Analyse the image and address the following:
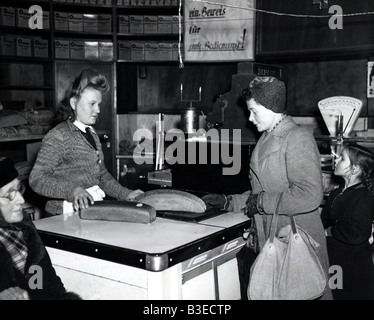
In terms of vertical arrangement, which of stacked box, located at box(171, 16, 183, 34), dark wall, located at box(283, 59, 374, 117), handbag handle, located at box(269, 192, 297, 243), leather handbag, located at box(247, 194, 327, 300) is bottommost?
leather handbag, located at box(247, 194, 327, 300)

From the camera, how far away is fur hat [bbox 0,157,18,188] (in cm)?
167

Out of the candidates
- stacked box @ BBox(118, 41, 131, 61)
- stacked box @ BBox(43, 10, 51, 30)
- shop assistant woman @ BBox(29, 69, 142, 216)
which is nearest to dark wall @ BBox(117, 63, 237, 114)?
stacked box @ BBox(118, 41, 131, 61)

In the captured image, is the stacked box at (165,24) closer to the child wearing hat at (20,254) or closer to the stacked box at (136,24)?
the stacked box at (136,24)

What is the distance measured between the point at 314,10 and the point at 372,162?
76.5 inches

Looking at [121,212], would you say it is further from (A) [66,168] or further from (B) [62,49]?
(B) [62,49]

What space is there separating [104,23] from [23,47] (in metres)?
0.90

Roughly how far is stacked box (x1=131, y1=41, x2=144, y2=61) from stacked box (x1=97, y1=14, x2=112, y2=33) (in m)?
0.31

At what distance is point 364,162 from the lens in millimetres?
2582

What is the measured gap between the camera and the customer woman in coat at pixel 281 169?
6.15 ft

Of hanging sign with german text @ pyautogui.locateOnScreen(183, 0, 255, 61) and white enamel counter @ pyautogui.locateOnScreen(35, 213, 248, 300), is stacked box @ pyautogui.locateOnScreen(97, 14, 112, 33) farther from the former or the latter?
white enamel counter @ pyautogui.locateOnScreen(35, 213, 248, 300)
